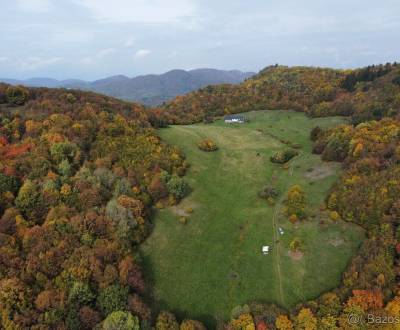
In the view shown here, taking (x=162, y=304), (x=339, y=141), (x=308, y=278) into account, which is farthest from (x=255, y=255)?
(x=339, y=141)

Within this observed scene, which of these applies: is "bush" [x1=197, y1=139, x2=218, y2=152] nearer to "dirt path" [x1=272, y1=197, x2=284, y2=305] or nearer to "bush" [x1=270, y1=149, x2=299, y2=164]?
"bush" [x1=270, y1=149, x2=299, y2=164]

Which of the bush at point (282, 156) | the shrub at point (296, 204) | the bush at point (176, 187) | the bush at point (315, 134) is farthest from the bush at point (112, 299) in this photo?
the bush at point (315, 134)

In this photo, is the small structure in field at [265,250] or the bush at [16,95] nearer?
the small structure in field at [265,250]

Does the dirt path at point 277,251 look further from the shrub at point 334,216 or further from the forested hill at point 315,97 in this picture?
the forested hill at point 315,97

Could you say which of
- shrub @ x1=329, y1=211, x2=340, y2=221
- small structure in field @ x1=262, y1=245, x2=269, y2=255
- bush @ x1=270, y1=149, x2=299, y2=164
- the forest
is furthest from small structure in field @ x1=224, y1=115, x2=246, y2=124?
small structure in field @ x1=262, y1=245, x2=269, y2=255

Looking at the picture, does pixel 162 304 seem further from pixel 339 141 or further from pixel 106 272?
pixel 339 141

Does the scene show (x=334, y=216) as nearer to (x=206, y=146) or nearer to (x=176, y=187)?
(x=176, y=187)

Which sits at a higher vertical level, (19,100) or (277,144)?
(19,100)
